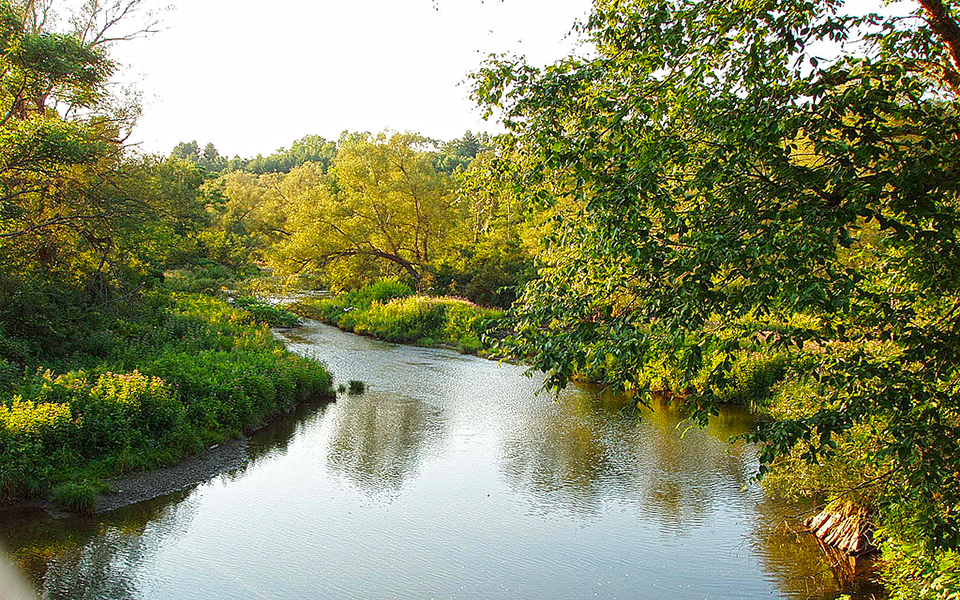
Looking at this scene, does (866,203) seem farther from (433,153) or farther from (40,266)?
(433,153)

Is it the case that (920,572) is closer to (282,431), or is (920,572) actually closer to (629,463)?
(629,463)

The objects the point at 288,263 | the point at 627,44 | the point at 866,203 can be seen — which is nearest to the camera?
the point at 866,203

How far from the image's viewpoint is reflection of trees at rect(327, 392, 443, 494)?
12805mm

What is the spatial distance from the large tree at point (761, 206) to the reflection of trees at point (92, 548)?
18.6 feet

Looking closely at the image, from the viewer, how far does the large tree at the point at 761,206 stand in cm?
504

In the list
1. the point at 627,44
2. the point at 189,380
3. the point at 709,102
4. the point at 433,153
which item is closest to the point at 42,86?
the point at 189,380

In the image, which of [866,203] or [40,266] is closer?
[866,203]

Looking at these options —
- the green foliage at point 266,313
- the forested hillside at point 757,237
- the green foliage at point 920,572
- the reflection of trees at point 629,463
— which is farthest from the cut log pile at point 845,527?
the green foliage at point 266,313

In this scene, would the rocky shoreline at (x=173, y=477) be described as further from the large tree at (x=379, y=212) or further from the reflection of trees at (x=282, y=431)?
the large tree at (x=379, y=212)

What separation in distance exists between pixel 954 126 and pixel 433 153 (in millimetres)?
35511

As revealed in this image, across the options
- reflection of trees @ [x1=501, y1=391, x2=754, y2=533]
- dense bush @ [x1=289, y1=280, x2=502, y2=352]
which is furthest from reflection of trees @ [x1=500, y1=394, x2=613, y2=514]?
dense bush @ [x1=289, y1=280, x2=502, y2=352]

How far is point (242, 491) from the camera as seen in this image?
457 inches

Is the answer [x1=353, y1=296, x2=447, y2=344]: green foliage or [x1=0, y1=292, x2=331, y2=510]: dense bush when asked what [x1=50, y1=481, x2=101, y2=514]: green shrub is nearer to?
[x1=0, y1=292, x2=331, y2=510]: dense bush

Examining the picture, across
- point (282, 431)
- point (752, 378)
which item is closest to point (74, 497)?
point (282, 431)
